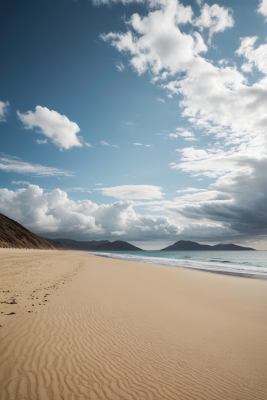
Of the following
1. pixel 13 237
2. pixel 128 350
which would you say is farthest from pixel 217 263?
pixel 13 237

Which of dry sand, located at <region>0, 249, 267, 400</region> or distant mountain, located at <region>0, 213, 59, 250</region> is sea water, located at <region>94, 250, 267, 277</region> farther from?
distant mountain, located at <region>0, 213, 59, 250</region>

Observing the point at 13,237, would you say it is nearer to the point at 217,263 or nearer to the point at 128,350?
the point at 217,263

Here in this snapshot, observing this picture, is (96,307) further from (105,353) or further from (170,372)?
(170,372)

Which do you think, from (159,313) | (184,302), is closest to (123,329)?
(159,313)

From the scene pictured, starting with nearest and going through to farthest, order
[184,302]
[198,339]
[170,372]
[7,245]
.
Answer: [170,372] → [198,339] → [184,302] → [7,245]

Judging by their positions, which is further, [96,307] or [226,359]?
[96,307]

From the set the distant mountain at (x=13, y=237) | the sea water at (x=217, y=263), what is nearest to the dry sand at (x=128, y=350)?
the sea water at (x=217, y=263)

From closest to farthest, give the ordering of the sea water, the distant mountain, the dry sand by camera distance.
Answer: the dry sand
the sea water
the distant mountain

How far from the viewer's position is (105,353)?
527 centimetres

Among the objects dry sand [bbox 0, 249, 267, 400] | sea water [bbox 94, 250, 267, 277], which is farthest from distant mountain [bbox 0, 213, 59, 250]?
dry sand [bbox 0, 249, 267, 400]

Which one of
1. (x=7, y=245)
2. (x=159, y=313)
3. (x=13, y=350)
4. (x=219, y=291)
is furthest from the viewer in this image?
(x=7, y=245)

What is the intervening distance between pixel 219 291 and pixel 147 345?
10165mm

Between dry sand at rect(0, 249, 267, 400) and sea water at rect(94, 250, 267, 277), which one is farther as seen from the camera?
sea water at rect(94, 250, 267, 277)

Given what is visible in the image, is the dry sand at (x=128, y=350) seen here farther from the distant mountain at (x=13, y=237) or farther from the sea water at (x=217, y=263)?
the distant mountain at (x=13, y=237)
